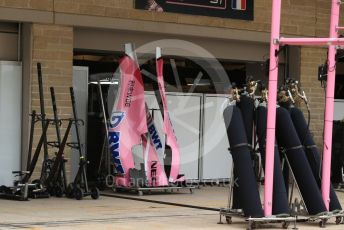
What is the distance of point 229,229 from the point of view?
448 inches

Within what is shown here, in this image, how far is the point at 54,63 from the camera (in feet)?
53.3

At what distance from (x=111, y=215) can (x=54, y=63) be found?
15.1ft

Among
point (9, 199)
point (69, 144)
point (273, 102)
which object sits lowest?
point (9, 199)

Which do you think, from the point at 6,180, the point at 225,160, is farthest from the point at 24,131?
the point at 225,160

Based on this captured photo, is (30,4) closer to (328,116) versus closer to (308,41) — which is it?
(308,41)

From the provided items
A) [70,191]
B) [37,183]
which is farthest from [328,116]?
[37,183]

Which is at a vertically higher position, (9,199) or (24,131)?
(24,131)

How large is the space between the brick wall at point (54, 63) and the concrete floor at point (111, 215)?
7.00ft

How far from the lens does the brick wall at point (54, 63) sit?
16.0 m

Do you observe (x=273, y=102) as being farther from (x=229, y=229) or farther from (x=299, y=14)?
(x=299, y=14)

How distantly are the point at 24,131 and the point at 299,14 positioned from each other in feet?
25.1

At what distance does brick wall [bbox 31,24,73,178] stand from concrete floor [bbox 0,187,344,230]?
2.13m

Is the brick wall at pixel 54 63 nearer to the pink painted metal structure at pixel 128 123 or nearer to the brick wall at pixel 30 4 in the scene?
the brick wall at pixel 30 4

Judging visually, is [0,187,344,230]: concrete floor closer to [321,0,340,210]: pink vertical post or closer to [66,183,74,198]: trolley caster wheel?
[66,183,74,198]: trolley caster wheel
